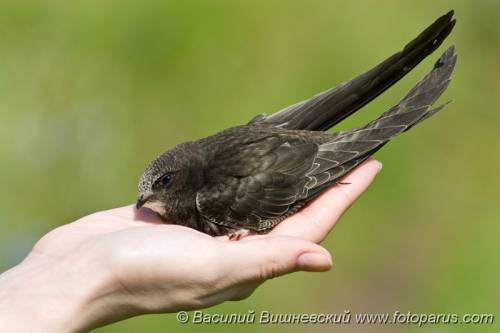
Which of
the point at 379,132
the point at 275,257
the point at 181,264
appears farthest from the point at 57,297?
the point at 379,132

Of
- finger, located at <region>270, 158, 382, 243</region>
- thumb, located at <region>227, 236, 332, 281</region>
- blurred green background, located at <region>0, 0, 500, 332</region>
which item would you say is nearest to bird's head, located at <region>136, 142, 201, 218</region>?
finger, located at <region>270, 158, 382, 243</region>

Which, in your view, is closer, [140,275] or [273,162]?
[140,275]

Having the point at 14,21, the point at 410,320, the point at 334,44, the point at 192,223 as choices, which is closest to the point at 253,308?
the point at 410,320

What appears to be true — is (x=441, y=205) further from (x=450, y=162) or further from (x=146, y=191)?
(x=146, y=191)

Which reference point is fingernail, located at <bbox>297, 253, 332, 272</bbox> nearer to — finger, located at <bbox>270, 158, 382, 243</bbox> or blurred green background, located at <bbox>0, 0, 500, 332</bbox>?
finger, located at <bbox>270, 158, 382, 243</bbox>

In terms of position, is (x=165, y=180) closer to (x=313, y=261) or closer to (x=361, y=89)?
(x=361, y=89)

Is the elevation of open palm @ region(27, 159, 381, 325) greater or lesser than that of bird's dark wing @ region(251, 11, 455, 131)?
lesser

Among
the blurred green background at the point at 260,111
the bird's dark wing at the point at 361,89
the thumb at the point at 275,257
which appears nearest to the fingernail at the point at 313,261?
the thumb at the point at 275,257
